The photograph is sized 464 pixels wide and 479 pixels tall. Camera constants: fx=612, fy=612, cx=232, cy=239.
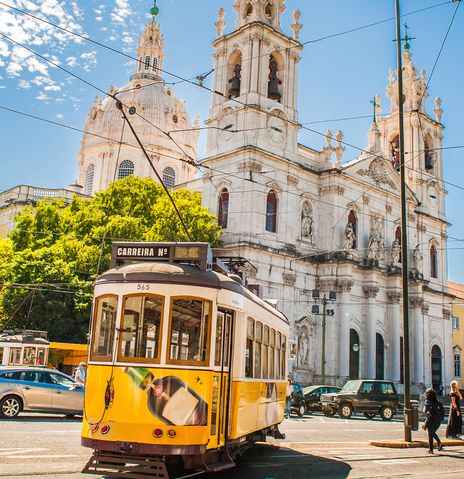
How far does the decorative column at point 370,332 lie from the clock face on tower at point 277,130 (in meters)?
11.5

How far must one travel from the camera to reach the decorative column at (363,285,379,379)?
3941cm

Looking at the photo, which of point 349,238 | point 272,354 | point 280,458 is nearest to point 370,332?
point 349,238

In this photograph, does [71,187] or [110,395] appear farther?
[71,187]

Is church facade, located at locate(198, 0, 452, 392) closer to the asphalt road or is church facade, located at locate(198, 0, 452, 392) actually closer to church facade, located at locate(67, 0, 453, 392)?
church facade, located at locate(67, 0, 453, 392)

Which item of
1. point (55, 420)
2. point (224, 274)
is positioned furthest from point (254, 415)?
point (55, 420)

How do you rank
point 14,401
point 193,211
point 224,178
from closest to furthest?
1. point 14,401
2. point 193,211
3. point 224,178

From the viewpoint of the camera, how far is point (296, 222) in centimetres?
3844

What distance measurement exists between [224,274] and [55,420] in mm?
9395

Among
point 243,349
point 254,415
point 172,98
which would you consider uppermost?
point 172,98

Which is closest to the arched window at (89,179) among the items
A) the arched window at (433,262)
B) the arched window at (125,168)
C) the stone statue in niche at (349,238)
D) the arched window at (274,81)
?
the arched window at (125,168)

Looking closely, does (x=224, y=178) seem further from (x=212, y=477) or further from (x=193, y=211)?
(x=212, y=477)

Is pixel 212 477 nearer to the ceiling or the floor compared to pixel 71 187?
nearer to the floor

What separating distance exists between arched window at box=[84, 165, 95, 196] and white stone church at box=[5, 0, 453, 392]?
16.0m

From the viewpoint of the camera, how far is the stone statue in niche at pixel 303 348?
37.1m
